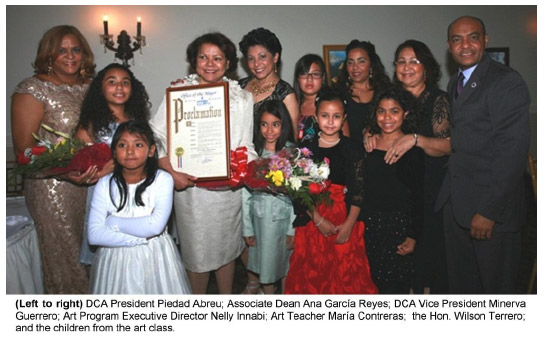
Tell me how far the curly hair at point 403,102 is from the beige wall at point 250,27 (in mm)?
3011

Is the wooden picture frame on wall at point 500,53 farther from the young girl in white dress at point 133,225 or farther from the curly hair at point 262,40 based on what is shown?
the young girl in white dress at point 133,225

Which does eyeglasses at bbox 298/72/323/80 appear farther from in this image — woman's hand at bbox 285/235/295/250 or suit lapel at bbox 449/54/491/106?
woman's hand at bbox 285/235/295/250

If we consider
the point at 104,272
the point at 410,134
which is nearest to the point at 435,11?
the point at 410,134

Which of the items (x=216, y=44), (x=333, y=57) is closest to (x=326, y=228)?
(x=216, y=44)

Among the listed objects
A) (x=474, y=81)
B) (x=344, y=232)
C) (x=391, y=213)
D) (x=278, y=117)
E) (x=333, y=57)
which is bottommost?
(x=344, y=232)

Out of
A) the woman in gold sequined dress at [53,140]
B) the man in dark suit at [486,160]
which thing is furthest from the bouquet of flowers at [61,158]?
the man in dark suit at [486,160]

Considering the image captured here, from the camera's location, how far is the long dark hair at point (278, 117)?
9.02 feet

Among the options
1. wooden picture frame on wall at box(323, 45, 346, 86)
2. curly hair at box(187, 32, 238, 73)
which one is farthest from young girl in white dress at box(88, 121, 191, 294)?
wooden picture frame on wall at box(323, 45, 346, 86)

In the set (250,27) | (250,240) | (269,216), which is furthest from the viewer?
(250,27)

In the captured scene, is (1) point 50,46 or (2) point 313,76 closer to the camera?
(1) point 50,46

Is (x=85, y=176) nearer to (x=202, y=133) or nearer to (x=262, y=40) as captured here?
(x=202, y=133)

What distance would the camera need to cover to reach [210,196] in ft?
8.60

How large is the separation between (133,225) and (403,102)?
183 cm
